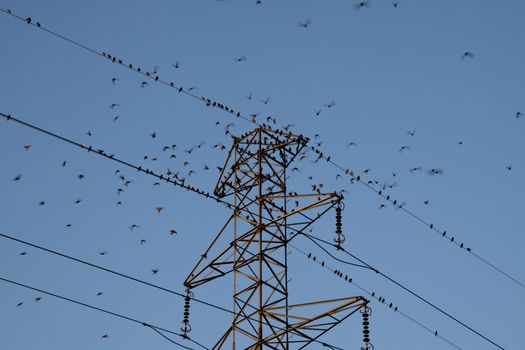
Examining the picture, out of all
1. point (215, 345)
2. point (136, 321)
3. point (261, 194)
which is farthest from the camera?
point (261, 194)

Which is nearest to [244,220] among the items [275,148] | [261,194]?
[261,194]

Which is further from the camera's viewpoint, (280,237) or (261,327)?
(280,237)

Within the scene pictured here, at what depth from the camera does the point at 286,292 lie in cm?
2133

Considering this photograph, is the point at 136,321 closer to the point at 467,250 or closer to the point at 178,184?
the point at 178,184

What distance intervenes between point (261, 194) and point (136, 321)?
5.34 meters

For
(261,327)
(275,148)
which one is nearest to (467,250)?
(275,148)

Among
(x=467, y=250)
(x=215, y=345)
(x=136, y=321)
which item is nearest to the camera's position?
(x=136, y=321)

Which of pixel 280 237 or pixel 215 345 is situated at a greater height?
pixel 280 237

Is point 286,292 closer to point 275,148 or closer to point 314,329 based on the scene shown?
point 314,329

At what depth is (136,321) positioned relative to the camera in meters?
19.1

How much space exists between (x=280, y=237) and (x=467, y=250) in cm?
954

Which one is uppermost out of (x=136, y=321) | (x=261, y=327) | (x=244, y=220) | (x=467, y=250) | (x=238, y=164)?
(x=467, y=250)

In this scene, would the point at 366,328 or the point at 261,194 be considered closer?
the point at 366,328

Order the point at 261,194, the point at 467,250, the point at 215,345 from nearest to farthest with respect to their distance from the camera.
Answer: the point at 215,345 → the point at 261,194 → the point at 467,250
